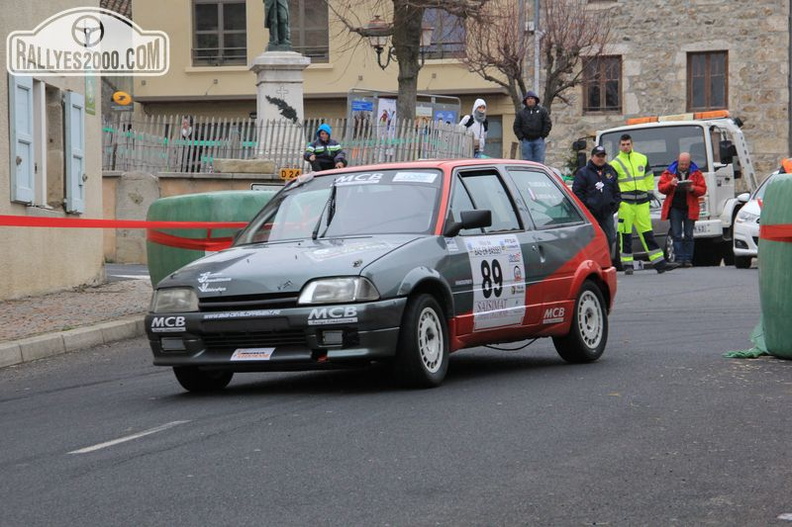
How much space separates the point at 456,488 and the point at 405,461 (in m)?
0.66

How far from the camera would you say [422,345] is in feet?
31.1

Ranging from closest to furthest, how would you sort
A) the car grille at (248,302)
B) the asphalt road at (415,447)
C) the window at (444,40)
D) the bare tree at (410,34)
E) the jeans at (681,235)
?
the asphalt road at (415,447) < the car grille at (248,302) < the jeans at (681,235) < the bare tree at (410,34) < the window at (444,40)

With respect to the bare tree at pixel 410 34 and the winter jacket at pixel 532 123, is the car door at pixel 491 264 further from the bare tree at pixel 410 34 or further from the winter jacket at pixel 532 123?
the bare tree at pixel 410 34

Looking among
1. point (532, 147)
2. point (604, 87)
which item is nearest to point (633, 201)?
point (532, 147)

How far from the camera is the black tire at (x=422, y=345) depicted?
932 centimetres

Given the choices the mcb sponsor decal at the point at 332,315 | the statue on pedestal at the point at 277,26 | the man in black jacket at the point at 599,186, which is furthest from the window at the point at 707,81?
the mcb sponsor decal at the point at 332,315

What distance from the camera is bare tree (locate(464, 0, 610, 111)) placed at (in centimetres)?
4312

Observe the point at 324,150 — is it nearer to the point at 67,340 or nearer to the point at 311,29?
the point at 67,340

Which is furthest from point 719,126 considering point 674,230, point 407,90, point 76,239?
point 76,239

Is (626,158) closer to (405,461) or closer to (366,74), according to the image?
(405,461)

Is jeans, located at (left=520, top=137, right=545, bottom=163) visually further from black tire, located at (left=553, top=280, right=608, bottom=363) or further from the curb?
black tire, located at (left=553, top=280, right=608, bottom=363)

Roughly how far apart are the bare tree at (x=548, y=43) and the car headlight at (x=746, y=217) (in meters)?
18.3

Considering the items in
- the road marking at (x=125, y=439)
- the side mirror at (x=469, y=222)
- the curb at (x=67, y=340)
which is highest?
the side mirror at (x=469, y=222)

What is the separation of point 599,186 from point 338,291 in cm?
1275
